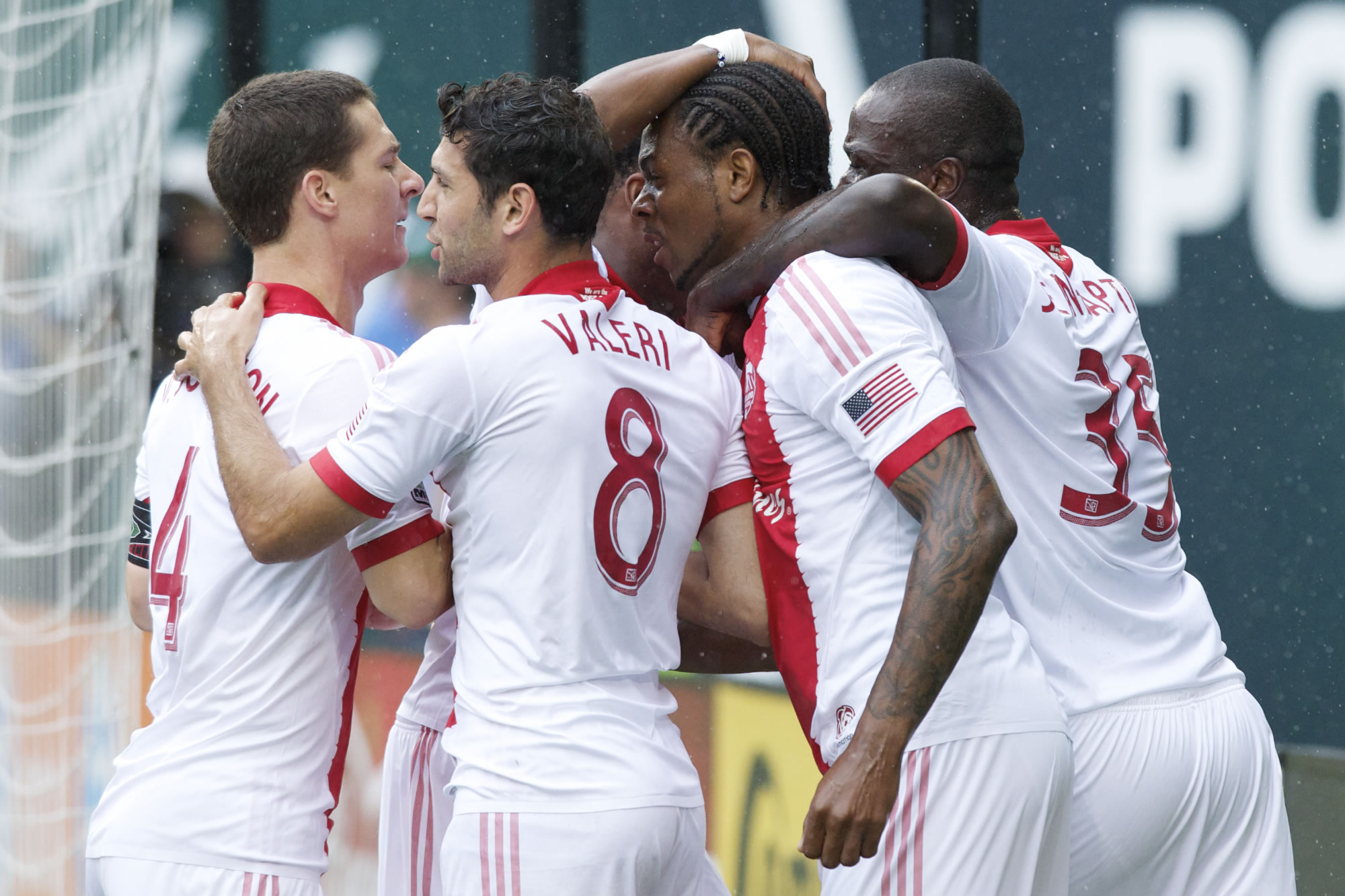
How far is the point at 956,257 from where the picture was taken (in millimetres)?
2008

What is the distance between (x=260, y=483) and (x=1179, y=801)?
1.43m

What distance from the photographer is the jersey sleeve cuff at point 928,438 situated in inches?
71.2

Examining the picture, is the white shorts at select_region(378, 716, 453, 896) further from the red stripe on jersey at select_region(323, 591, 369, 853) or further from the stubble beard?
the stubble beard

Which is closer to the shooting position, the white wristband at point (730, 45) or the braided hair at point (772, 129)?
the braided hair at point (772, 129)

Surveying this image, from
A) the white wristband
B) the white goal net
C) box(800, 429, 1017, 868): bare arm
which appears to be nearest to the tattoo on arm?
box(800, 429, 1017, 868): bare arm

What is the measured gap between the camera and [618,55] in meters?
4.48

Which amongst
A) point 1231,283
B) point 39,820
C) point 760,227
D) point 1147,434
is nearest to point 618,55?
point 1231,283

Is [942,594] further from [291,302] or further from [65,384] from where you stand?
[65,384]

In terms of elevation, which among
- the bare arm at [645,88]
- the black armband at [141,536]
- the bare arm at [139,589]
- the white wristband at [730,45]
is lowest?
the bare arm at [139,589]

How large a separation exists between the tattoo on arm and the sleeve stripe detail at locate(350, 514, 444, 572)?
711 millimetres

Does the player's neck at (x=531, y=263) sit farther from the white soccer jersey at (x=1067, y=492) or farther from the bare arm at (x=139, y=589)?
the bare arm at (x=139, y=589)

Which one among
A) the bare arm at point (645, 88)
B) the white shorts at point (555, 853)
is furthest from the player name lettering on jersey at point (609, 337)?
the white shorts at point (555, 853)

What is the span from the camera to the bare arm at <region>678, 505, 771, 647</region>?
7.04 ft

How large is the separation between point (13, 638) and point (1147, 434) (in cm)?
376
